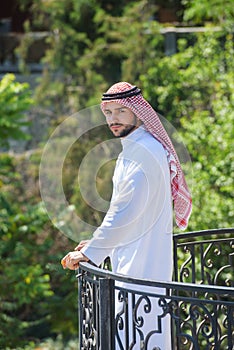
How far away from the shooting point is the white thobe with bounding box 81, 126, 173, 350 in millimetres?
3936

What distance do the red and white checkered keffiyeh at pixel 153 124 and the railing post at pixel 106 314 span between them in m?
0.77

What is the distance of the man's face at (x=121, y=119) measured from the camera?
4105 mm

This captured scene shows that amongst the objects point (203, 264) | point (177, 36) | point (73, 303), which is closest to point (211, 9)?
point (177, 36)

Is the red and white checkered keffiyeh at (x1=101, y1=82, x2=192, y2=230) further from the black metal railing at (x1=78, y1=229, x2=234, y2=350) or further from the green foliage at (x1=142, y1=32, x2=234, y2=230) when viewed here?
the green foliage at (x1=142, y1=32, x2=234, y2=230)

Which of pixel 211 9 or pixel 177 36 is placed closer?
pixel 211 9

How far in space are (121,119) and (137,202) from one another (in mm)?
453

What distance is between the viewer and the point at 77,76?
12195mm

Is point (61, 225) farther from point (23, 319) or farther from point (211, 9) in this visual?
point (211, 9)

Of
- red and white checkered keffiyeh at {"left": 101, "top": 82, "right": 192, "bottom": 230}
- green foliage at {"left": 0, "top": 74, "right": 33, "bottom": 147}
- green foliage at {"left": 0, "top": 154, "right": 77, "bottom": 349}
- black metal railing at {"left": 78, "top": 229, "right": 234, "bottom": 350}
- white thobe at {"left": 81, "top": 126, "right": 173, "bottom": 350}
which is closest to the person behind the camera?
black metal railing at {"left": 78, "top": 229, "right": 234, "bottom": 350}

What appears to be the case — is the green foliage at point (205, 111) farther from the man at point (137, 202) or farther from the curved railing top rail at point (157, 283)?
the curved railing top rail at point (157, 283)

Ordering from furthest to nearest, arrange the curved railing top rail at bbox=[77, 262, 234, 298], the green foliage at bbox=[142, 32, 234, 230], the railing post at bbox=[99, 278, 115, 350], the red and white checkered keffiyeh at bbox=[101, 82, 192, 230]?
the green foliage at bbox=[142, 32, 234, 230], the red and white checkered keffiyeh at bbox=[101, 82, 192, 230], the railing post at bbox=[99, 278, 115, 350], the curved railing top rail at bbox=[77, 262, 234, 298]

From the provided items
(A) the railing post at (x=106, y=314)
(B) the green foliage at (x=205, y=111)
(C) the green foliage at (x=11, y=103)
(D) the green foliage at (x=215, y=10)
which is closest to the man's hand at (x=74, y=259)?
(A) the railing post at (x=106, y=314)

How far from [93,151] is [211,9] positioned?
218 centimetres

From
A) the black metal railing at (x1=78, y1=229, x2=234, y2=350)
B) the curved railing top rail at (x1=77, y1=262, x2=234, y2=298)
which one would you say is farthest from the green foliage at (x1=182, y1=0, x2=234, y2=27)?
the curved railing top rail at (x1=77, y1=262, x2=234, y2=298)
